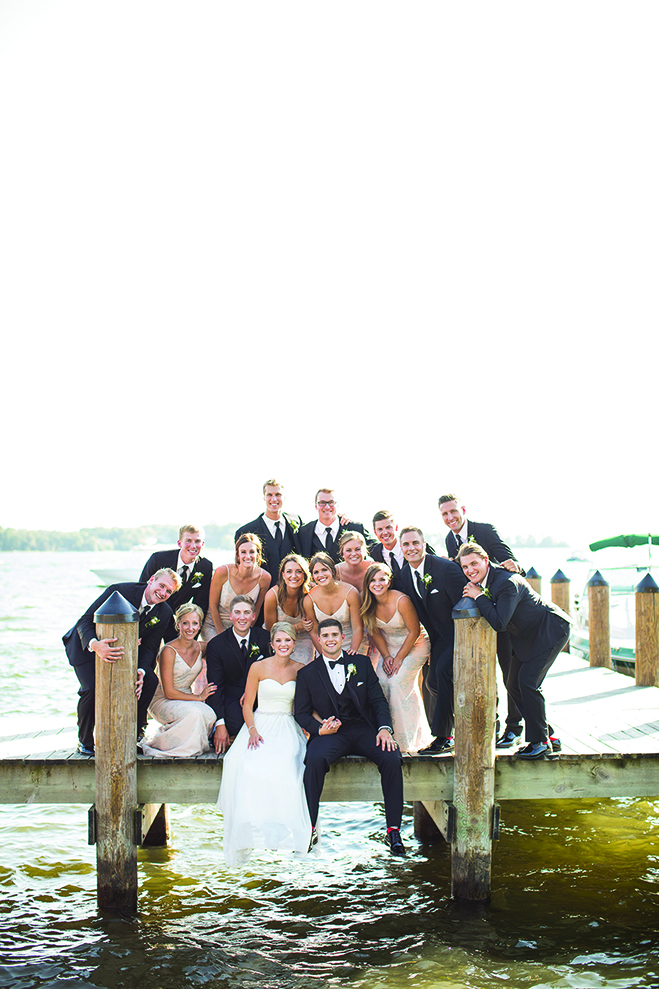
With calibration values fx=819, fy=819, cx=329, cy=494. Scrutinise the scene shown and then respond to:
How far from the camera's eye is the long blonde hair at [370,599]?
7230mm

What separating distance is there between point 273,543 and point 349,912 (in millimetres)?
3496

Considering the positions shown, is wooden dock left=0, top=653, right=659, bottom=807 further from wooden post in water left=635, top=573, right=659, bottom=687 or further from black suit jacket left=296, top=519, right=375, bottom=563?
wooden post in water left=635, top=573, right=659, bottom=687

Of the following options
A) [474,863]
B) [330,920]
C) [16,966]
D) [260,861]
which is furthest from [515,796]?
[16,966]

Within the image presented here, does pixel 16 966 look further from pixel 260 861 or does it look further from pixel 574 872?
pixel 574 872

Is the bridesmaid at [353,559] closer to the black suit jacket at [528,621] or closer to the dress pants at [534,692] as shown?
the black suit jacket at [528,621]

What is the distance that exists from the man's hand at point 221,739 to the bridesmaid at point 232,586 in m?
1.23

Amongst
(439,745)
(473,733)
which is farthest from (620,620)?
(473,733)

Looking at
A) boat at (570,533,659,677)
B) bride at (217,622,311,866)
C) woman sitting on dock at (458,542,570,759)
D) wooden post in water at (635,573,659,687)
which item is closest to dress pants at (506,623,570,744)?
woman sitting on dock at (458,542,570,759)

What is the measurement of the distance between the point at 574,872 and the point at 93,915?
4.71 m

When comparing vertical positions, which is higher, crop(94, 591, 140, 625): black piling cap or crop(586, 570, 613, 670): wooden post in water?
crop(94, 591, 140, 625): black piling cap

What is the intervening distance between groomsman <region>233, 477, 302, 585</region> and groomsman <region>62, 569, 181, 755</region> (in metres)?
1.34

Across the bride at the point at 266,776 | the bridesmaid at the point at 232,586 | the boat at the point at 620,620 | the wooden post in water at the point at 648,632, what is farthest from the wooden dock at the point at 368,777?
the boat at the point at 620,620

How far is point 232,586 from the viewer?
7.83 m

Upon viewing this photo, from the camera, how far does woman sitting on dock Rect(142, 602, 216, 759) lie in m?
Result: 6.86
